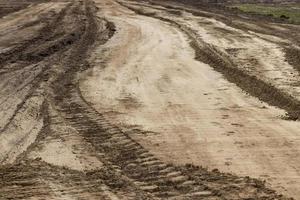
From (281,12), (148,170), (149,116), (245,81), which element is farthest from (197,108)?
(281,12)

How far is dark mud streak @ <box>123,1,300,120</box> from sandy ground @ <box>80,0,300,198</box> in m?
0.24

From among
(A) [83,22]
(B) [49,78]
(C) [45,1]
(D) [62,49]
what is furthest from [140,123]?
(C) [45,1]

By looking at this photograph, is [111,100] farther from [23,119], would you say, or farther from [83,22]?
[83,22]

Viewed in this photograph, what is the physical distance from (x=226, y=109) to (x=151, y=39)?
9019 millimetres

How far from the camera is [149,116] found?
395 inches

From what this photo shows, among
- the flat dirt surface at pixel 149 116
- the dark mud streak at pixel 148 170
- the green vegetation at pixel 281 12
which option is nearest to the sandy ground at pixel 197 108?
the flat dirt surface at pixel 149 116

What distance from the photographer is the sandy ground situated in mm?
7910

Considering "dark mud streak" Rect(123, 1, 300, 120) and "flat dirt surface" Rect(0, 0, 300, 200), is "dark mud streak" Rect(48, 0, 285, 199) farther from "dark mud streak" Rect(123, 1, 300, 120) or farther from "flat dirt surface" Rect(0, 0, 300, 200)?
"dark mud streak" Rect(123, 1, 300, 120)

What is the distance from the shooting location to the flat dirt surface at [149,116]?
23.4 feet

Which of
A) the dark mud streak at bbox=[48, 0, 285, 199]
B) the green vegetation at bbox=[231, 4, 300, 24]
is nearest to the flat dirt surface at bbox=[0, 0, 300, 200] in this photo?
the dark mud streak at bbox=[48, 0, 285, 199]

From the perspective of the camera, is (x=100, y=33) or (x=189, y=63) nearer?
(x=189, y=63)

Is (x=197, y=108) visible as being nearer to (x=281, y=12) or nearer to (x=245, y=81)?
(x=245, y=81)

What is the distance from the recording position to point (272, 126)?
369 inches

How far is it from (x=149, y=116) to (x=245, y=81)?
3.47m
